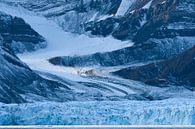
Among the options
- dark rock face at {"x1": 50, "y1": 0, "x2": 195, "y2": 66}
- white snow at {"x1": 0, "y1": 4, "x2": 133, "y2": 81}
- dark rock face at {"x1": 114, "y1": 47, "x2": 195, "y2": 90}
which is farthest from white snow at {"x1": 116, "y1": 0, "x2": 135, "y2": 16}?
dark rock face at {"x1": 114, "y1": 47, "x2": 195, "y2": 90}

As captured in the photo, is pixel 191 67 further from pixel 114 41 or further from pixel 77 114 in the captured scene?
pixel 77 114

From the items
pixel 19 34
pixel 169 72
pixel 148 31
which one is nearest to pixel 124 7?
pixel 148 31

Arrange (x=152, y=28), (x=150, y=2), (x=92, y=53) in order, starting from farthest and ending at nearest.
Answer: (x=150, y=2) < (x=152, y=28) < (x=92, y=53)

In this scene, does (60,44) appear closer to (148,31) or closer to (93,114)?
(148,31)

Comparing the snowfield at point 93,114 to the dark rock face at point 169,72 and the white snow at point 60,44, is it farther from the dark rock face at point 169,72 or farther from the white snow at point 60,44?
the white snow at point 60,44

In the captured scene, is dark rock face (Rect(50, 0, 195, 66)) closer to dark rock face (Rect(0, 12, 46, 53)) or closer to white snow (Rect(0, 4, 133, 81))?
white snow (Rect(0, 4, 133, 81))

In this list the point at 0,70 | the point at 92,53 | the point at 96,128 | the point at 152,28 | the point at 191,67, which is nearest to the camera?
the point at 96,128

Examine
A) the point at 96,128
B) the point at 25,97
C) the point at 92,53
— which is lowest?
the point at 96,128

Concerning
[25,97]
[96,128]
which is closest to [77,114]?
[96,128]
